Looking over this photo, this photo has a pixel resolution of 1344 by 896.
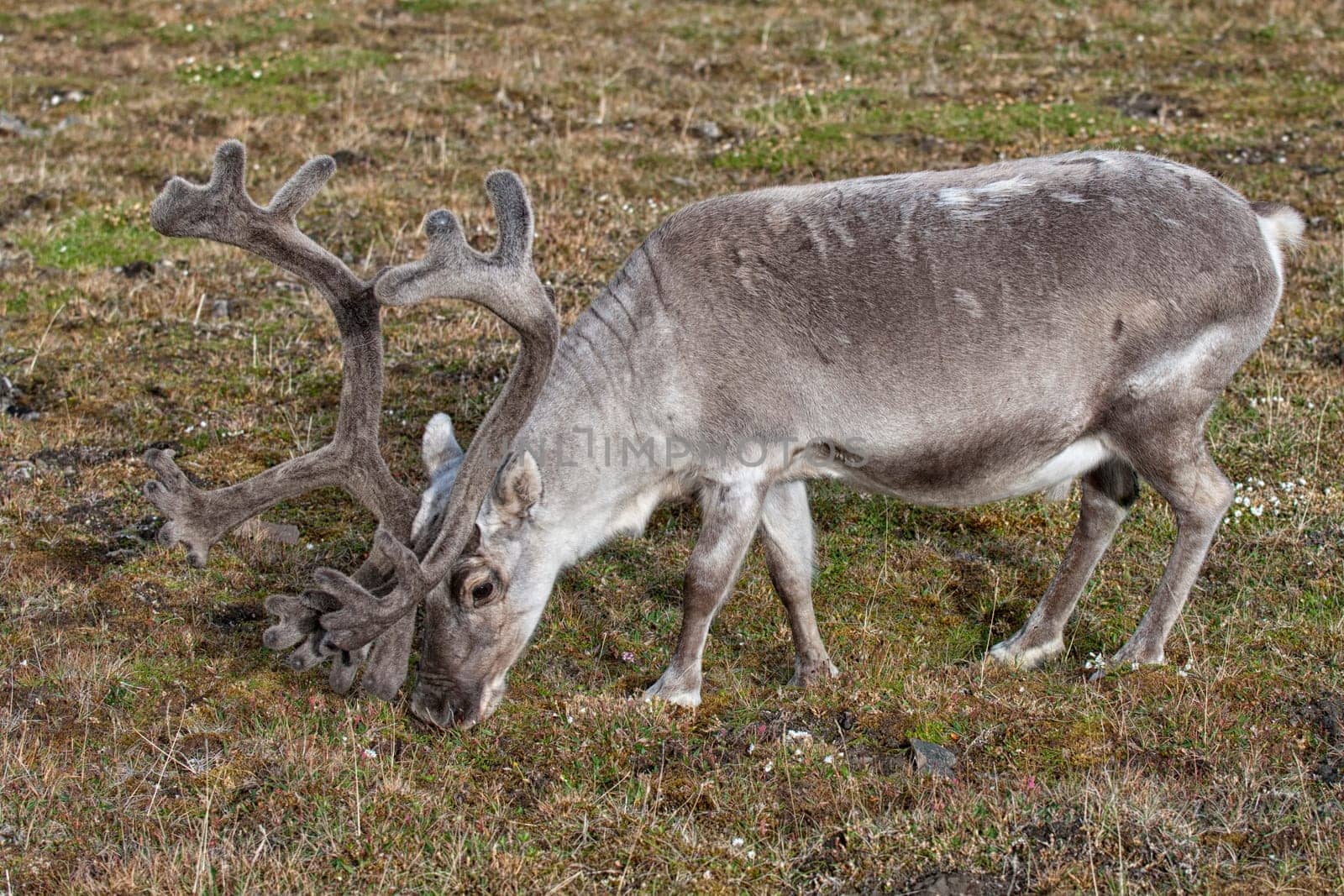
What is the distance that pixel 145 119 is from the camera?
1452 centimetres

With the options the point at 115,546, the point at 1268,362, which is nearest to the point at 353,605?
the point at 115,546

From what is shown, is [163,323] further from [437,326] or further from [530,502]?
[530,502]

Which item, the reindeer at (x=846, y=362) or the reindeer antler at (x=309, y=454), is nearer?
the reindeer antler at (x=309, y=454)

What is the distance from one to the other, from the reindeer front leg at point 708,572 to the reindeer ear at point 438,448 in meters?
1.14

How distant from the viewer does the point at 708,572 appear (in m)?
6.01

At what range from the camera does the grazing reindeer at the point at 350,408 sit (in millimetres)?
5441

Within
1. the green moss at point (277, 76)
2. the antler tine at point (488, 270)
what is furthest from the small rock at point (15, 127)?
the antler tine at point (488, 270)

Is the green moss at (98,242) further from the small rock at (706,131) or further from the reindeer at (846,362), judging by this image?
the reindeer at (846,362)

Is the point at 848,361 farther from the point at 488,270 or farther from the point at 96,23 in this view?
the point at 96,23

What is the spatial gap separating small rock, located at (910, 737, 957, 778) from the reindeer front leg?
103cm

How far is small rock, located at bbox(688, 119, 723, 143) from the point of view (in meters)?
13.9

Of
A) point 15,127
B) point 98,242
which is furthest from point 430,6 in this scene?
point 98,242

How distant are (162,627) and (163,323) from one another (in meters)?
4.16

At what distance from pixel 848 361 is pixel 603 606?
76.1 inches
